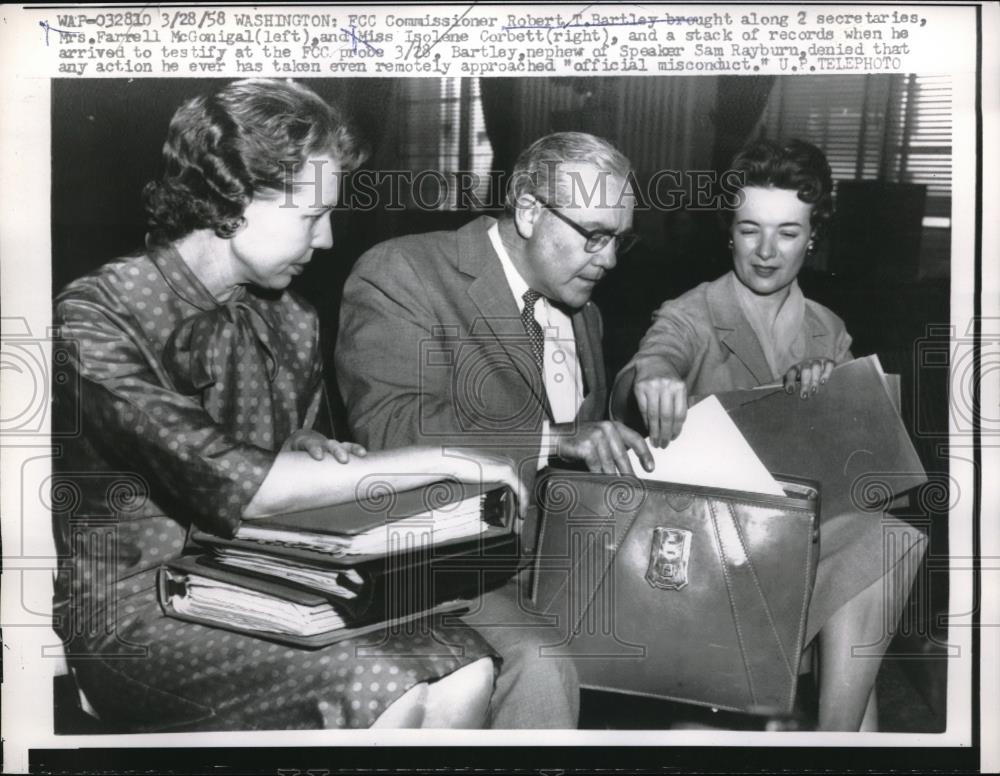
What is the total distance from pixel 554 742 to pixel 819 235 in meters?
1.28

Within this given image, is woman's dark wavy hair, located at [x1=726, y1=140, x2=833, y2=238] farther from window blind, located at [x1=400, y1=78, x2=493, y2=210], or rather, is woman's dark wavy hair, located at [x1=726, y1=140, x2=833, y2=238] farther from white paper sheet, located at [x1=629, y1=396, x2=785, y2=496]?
window blind, located at [x1=400, y1=78, x2=493, y2=210]

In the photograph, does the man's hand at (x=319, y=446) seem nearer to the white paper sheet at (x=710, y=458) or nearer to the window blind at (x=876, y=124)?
the white paper sheet at (x=710, y=458)

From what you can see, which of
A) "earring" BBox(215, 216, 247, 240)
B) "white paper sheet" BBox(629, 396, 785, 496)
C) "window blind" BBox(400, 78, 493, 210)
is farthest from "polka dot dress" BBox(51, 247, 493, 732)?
"white paper sheet" BBox(629, 396, 785, 496)

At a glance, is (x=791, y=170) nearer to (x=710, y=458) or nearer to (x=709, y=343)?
(x=709, y=343)

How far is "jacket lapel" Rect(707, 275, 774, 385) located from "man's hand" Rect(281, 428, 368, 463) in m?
0.84

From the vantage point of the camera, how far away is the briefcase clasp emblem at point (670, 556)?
2059 millimetres

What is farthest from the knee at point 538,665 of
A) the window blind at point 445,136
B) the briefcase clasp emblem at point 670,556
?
the window blind at point 445,136

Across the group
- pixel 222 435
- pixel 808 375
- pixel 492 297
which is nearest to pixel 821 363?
pixel 808 375

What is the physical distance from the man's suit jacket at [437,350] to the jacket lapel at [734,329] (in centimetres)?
43

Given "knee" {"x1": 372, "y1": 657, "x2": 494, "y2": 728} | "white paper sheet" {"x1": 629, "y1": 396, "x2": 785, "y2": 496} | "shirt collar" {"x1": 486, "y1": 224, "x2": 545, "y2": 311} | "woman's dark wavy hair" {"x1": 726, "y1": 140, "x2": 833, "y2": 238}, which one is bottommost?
"knee" {"x1": 372, "y1": 657, "x2": 494, "y2": 728}

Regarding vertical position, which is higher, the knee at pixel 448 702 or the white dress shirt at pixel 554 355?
the white dress shirt at pixel 554 355

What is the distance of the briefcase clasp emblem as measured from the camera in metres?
2.06
